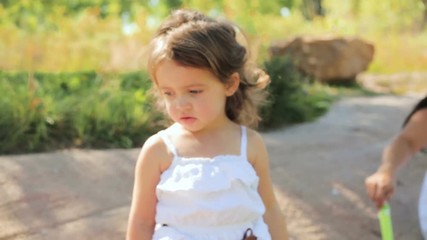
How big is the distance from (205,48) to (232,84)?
177mm

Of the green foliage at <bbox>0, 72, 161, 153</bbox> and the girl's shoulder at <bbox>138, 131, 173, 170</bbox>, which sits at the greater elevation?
the girl's shoulder at <bbox>138, 131, 173, 170</bbox>

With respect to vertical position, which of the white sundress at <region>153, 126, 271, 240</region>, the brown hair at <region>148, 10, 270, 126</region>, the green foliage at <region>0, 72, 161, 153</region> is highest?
the brown hair at <region>148, 10, 270, 126</region>

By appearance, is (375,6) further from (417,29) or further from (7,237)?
(7,237)

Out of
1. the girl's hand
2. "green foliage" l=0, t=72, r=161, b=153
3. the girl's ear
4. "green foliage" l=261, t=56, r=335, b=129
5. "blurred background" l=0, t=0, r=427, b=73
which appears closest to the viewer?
the girl's ear

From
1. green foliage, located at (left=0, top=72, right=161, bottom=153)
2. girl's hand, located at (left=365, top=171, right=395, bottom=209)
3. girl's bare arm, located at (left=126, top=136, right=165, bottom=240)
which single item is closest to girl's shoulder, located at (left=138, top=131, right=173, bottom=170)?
girl's bare arm, located at (left=126, top=136, right=165, bottom=240)

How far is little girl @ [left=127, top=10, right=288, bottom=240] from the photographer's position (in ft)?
6.77

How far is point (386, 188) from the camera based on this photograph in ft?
8.04

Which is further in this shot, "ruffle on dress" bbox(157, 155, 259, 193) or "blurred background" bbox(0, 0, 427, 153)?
"blurred background" bbox(0, 0, 427, 153)

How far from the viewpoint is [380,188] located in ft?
8.05

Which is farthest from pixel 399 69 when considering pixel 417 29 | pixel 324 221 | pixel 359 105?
pixel 324 221

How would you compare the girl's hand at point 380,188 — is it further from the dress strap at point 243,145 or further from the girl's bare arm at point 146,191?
the girl's bare arm at point 146,191

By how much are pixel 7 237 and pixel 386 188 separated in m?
1.43

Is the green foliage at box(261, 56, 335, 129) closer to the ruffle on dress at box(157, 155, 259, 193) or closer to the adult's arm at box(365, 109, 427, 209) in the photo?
the adult's arm at box(365, 109, 427, 209)

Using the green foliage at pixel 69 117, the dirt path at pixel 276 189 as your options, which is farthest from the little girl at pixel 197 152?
the green foliage at pixel 69 117
